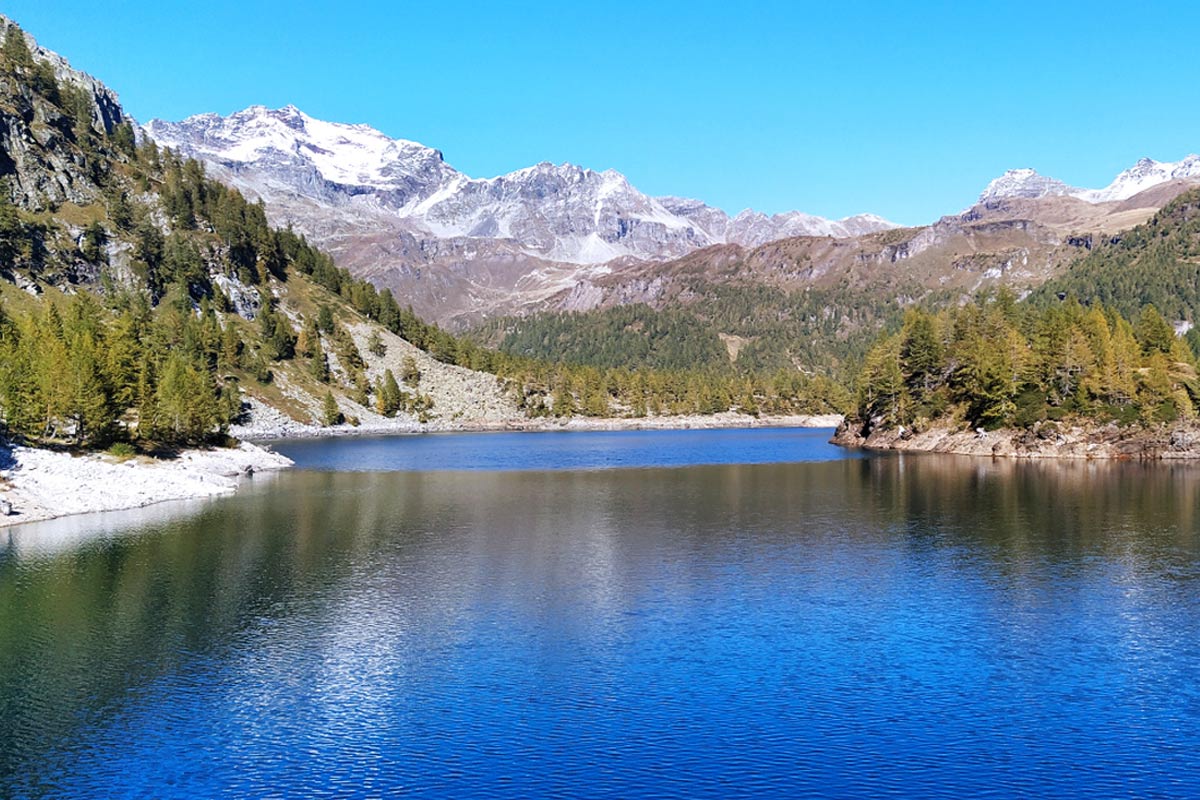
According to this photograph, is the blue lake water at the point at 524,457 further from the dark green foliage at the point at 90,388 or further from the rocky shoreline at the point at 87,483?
the rocky shoreline at the point at 87,483

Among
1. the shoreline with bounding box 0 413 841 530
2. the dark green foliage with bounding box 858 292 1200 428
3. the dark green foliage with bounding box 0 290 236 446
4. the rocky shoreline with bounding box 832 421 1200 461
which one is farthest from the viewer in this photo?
the dark green foliage with bounding box 858 292 1200 428

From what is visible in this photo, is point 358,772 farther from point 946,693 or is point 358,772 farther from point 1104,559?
point 1104,559

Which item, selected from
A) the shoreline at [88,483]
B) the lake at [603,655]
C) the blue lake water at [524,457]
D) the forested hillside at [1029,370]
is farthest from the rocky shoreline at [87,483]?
the forested hillside at [1029,370]

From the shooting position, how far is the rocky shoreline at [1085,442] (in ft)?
480

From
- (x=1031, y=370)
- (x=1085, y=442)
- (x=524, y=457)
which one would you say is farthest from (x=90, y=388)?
(x=1085, y=442)

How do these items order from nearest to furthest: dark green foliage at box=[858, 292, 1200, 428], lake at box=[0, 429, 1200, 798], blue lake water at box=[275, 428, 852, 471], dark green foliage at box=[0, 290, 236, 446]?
lake at box=[0, 429, 1200, 798] → dark green foliage at box=[0, 290, 236, 446] → dark green foliage at box=[858, 292, 1200, 428] → blue lake water at box=[275, 428, 852, 471]

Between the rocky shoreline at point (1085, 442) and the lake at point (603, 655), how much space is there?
204 ft

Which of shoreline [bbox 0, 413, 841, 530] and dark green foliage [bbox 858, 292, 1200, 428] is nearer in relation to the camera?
shoreline [bbox 0, 413, 841, 530]

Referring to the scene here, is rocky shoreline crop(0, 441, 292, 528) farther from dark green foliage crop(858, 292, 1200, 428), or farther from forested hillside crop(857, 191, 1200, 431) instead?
dark green foliage crop(858, 292, 1200, 428)

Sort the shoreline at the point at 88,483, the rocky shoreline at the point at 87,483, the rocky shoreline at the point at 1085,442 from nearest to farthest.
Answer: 1. the rocky shoreline at the point at 87,483
2. the shoreline at the point at 88,483
3. the rocky shoreline at the point at 1085,442

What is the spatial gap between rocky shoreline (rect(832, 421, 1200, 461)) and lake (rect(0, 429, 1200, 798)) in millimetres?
62097

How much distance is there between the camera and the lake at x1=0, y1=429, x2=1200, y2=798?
33.3 meters

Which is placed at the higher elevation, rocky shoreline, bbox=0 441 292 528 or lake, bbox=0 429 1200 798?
rocky shoreline, bbox=0 441 292 528

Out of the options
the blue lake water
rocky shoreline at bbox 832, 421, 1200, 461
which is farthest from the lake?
the blue lake water
